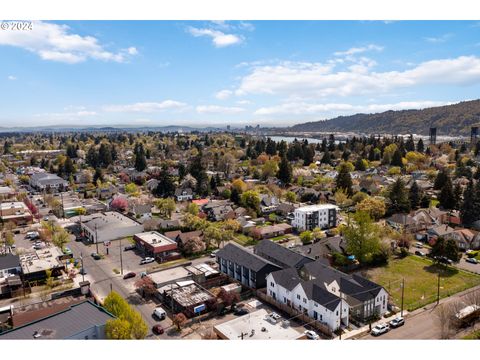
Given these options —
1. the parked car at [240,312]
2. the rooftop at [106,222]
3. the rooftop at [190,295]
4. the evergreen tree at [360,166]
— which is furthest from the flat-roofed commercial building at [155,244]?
the evergreen tree at [360,166]

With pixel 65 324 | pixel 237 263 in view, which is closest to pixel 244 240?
pixel 237 263

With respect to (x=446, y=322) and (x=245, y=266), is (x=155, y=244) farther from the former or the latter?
(x=446, y=322)

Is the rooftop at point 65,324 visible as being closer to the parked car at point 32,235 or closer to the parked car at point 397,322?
the parked car at point 397,322

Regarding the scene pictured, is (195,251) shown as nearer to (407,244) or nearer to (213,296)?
(213,296)

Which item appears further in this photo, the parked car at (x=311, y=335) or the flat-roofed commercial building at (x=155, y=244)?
the flat-roofed commercial building at (x=155, y=244)

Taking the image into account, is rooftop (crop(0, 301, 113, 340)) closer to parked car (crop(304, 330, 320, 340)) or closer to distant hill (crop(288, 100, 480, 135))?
parked car (crop(304, 330, 320, 340))
